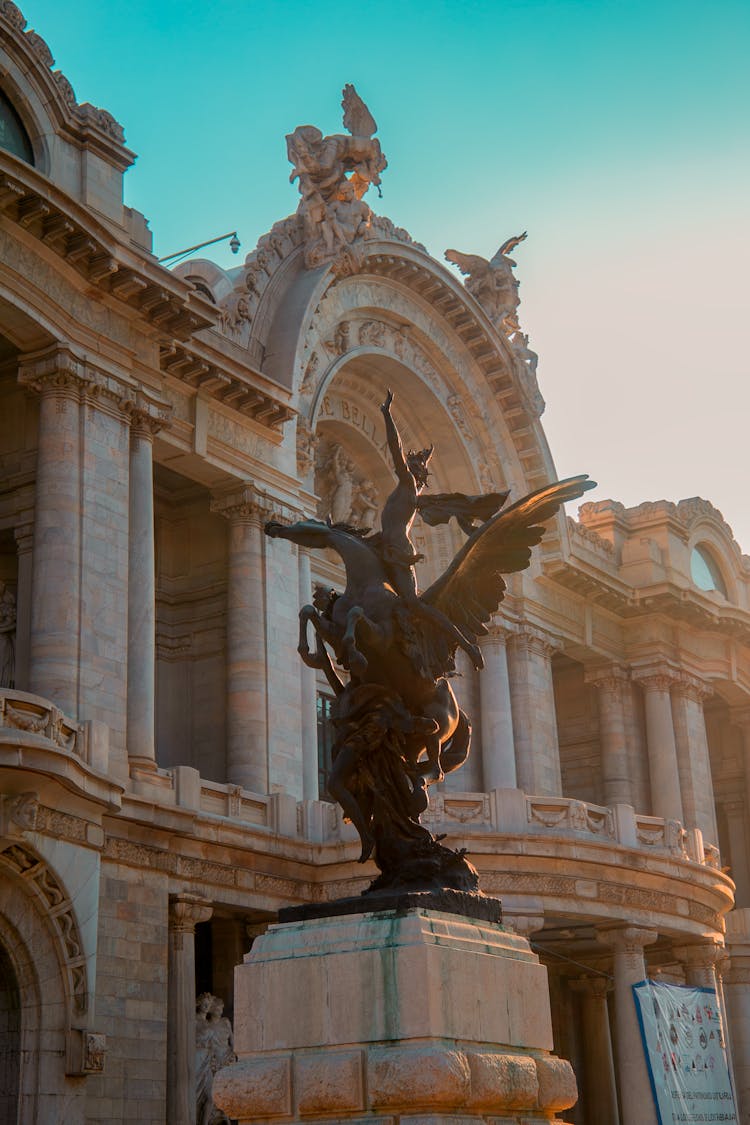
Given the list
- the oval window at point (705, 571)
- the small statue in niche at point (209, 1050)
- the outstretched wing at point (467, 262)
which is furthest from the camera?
the oval window at point (705, 571)

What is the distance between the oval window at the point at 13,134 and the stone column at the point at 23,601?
19.7 ft

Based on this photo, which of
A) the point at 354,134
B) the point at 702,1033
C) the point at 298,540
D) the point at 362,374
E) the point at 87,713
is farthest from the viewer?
the point at 362,374

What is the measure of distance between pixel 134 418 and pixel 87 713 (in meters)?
5.50

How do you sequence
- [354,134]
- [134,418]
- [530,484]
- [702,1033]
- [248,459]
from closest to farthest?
[134,418]
[702,1033]
[248,459]
[354,134]
[530,484]

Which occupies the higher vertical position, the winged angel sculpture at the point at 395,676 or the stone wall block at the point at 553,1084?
the winged angel sculpture at the point at 395,676

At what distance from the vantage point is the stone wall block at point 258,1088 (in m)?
10.9

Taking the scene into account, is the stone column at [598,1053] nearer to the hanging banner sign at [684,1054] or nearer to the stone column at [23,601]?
the hanging banner sign at [684,1054]

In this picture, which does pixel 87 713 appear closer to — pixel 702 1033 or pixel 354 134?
pixel 702 1033

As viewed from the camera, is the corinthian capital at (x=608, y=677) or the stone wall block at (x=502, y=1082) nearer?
the stone wall block at (x=502, y=1082)

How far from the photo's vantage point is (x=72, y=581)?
24078 millimetres

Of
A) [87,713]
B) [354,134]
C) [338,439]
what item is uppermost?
[354,134]

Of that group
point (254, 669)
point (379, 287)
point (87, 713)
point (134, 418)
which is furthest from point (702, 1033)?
point (379, 287)

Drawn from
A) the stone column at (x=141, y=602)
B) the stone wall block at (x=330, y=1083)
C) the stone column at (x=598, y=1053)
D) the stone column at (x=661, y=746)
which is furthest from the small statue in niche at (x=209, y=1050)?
the stone column at (x=661, y=746)

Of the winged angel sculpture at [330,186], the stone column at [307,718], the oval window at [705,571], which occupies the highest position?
the winged angel sculpture at [330,186]
